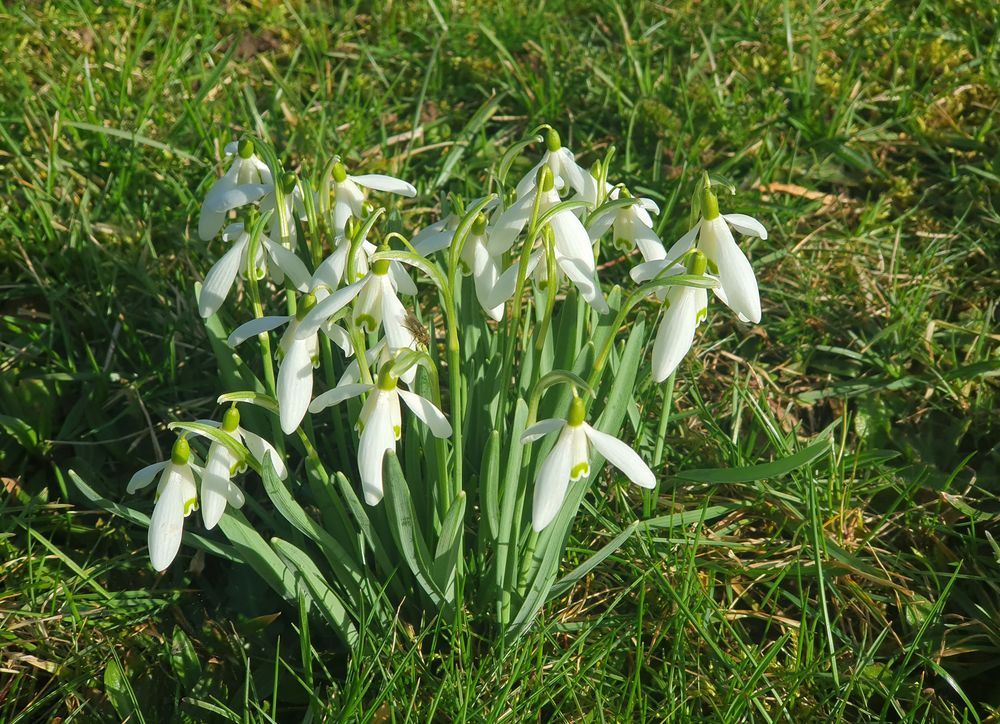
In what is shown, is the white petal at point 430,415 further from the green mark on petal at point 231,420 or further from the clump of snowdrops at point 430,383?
the green mark on petal at point 231,420

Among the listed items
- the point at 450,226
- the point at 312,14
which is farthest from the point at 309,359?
the point at 312,14

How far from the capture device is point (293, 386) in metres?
1.23

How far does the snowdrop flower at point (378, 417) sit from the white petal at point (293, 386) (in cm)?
2

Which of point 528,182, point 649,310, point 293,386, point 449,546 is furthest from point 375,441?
point 649,310

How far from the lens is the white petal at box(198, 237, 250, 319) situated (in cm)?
136

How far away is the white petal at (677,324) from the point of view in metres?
1.23

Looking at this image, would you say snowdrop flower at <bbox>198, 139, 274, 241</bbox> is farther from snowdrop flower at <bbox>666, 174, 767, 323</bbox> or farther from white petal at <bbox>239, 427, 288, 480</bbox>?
snowdrop flower at <bbox>666, 174, 767, 323</bbox>

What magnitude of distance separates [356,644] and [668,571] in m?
0.56

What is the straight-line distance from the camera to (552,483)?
3.84 ft

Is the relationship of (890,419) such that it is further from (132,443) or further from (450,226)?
(132,443)

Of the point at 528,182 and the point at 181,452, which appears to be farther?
the point at 528,182

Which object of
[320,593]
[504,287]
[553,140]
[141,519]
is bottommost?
[320,593]

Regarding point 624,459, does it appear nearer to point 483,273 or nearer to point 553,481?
point 553,481

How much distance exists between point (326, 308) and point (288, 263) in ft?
0.75
